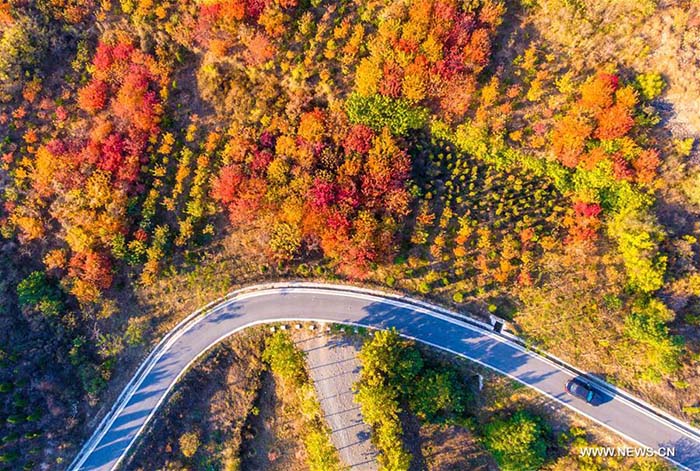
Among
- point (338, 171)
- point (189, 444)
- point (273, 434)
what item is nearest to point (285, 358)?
point (273, 434)

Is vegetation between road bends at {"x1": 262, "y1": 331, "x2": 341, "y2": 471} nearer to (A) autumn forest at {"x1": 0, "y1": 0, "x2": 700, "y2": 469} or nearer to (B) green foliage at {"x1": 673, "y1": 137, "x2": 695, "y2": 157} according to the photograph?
(A) autumn forest at {"x1": 0, "y1": 0, "x2": 700, "y2": 469}

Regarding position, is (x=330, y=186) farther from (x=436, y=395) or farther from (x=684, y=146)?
(x=684, y=146)

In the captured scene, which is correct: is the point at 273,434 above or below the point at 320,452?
above

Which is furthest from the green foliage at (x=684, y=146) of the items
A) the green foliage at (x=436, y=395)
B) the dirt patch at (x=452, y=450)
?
the dirt patch at (x=452, y=450)

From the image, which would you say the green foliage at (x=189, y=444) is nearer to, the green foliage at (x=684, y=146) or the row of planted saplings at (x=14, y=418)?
the row of planted saplings at (x=14, y=418)

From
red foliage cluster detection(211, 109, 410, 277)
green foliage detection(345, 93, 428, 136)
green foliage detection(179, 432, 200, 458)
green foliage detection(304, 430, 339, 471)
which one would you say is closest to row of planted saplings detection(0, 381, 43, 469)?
green foliage detection(179, 432, 200, 458)

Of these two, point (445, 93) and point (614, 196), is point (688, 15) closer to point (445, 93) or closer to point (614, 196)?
point (614, 196)
